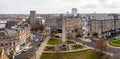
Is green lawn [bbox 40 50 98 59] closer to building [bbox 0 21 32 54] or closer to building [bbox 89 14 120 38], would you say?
building [bbox 0 21 32 54]

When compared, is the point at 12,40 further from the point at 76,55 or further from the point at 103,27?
the point at 103,27

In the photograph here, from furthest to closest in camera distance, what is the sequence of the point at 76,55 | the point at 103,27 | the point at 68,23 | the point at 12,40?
1. the point at 68,23
2. the point at 103,27
3. the point at 12,40
4. the point at 76,55

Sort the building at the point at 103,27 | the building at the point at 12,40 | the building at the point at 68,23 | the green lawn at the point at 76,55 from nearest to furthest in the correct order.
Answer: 1. the green lawn at the point at 76,55
2. the building at the point at 12,40
3. the building at the point at 103,27
4. the building at the point at 68,23

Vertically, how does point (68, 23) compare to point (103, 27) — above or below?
above

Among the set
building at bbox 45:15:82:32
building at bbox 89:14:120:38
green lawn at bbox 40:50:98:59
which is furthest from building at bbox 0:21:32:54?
building at bbox 45:15:82:32

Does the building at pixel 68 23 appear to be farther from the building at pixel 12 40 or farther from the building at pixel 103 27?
the building at pixel 12 40

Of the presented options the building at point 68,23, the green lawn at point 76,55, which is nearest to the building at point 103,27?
the building at point 68,23

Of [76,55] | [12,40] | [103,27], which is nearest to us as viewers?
[76,55]

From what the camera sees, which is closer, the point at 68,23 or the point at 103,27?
the point at 103,27

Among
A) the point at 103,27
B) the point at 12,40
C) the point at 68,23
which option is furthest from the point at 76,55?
the point at 68,23

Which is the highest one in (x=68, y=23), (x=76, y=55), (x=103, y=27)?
(x=68, y=23)

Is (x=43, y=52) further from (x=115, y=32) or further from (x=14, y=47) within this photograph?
(x=115, y=32)

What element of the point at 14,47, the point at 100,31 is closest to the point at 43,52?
the point at 14,47

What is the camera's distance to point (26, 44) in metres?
63.9
